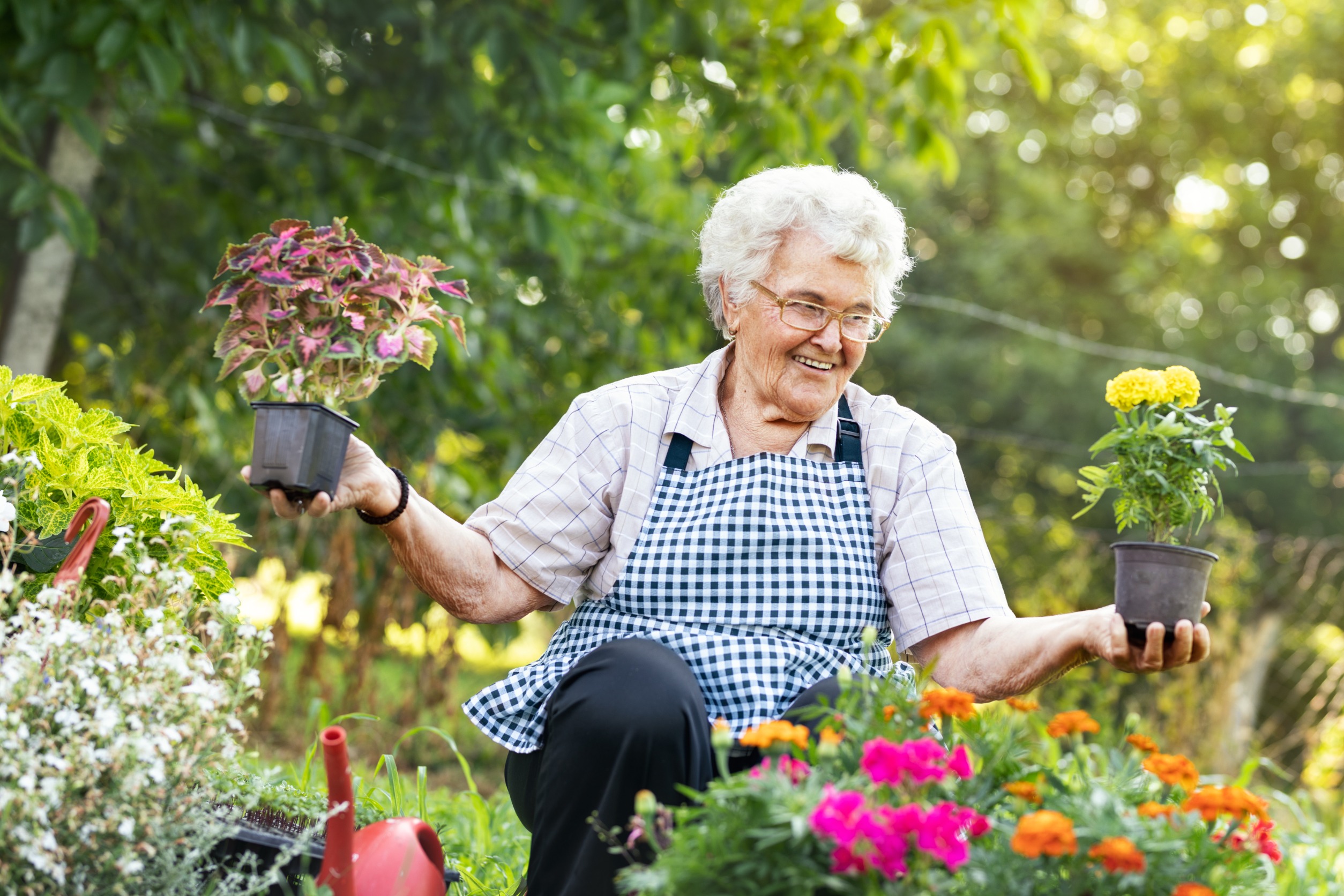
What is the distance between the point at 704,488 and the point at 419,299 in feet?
1.96

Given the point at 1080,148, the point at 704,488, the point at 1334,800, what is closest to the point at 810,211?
the point at 704,488

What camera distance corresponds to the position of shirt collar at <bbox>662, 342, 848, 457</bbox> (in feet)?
7.26

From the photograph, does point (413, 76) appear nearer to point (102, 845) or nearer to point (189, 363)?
point (189, 363)

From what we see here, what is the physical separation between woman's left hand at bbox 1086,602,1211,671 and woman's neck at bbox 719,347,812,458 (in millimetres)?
686

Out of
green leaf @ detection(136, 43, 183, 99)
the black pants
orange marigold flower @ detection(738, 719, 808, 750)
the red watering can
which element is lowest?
the red watering can

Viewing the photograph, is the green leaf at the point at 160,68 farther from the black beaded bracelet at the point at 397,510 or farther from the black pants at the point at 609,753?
the black pants at the point at 609,753

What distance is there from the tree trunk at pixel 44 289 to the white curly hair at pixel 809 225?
2352 millimetres

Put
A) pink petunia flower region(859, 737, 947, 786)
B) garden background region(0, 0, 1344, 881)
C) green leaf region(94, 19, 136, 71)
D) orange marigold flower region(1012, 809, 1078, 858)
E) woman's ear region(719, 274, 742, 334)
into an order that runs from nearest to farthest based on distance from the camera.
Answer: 1. orange marigold flower region(1012, 809, 1078, 858)
2. pink petunia flower region(859, 737, 947, 786)
3. woman's ear region(719, 274, 742, 334)
4. green leaf region(94, 19, 136, 71)
5. garden background region(0, 0, 1344, 881)

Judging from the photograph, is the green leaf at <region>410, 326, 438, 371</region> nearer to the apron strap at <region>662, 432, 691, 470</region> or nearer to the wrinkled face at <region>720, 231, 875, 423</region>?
the apron strap at <region>662, 432, 691, 470</region>

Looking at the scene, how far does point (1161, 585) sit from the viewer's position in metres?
1.67

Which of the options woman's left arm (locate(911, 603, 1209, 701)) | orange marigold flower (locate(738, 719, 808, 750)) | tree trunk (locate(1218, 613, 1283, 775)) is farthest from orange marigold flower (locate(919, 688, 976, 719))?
tree trunk (locate(1218, 613, 1283, 775))

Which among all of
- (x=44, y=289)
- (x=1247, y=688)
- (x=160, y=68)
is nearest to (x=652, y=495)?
(x=160, y=68)

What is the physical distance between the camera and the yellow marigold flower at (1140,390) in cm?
172

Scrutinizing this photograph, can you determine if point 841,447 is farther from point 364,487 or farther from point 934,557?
point 364,487
